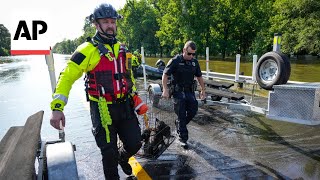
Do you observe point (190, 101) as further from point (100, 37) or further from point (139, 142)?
point (100, 37)

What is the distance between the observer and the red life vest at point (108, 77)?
3291mm

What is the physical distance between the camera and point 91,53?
3.23 metres

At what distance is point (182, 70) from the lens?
544 centimetres

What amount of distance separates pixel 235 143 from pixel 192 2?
41.2 m

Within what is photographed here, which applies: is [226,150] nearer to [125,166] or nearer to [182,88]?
[182,88]

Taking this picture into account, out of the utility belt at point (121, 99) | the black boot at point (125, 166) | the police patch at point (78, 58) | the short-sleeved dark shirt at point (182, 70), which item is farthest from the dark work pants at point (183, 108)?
the police patch at point (78, 58)

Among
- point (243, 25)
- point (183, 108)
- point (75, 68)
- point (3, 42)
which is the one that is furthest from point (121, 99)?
point (3, 42)

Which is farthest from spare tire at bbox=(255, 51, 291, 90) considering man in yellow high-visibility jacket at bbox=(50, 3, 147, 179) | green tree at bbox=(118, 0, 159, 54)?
green tree at bbox=(118, 0, 159, 54)

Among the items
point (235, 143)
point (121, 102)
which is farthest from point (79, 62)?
point (235, 143)

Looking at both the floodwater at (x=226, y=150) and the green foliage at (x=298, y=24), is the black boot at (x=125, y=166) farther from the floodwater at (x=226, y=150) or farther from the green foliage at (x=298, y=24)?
the green foliage at (x=298, y=24)

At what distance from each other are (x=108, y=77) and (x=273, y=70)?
3.96m

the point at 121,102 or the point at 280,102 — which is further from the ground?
the point at 121,102

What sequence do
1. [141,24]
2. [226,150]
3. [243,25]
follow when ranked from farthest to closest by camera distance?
[141,24] < [243,25] < [226,150]

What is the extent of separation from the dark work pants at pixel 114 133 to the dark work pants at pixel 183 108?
65.8 inches
